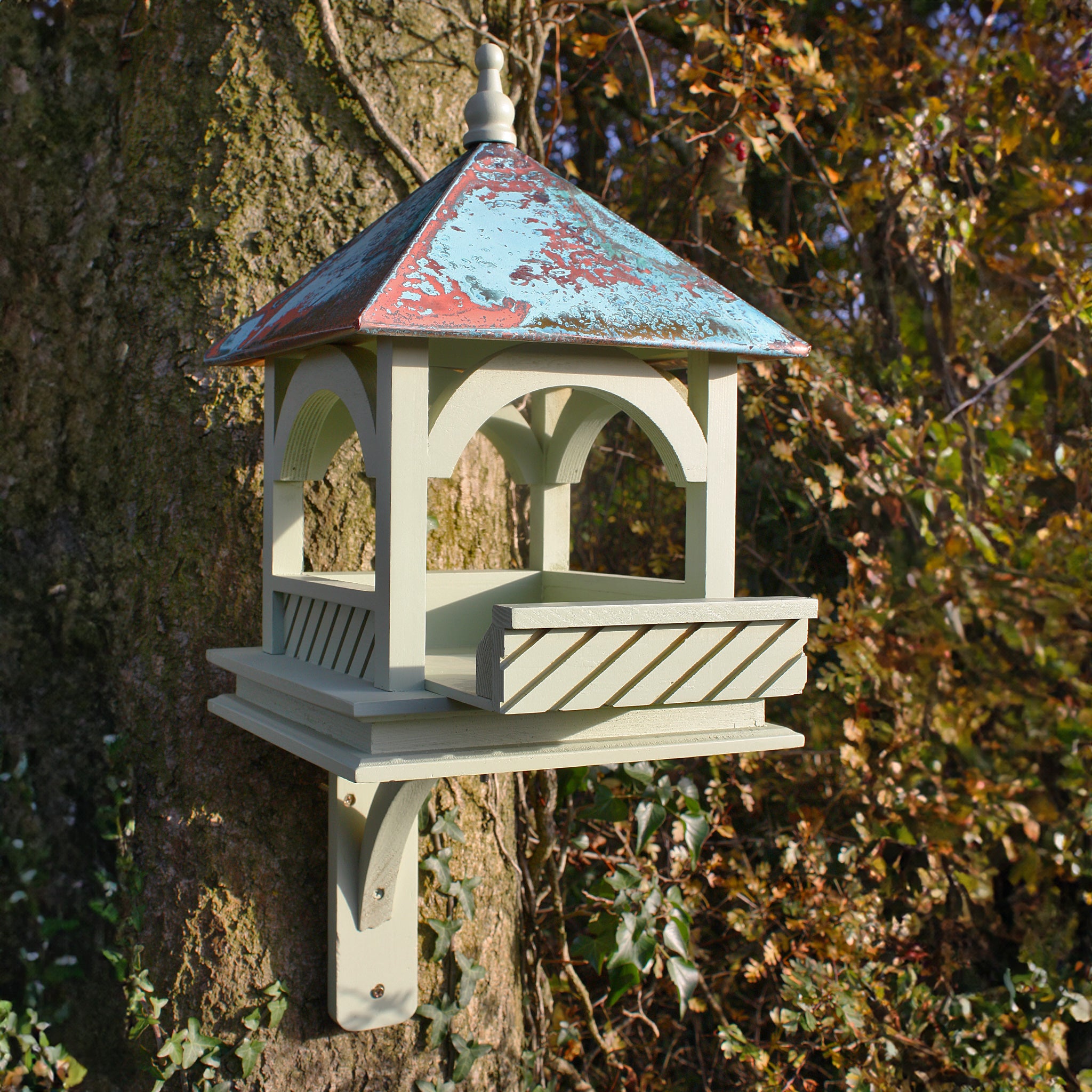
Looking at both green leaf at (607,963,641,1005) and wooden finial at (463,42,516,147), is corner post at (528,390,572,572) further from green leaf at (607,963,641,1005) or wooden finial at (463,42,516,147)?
green leaf at (607,963,641,1005)

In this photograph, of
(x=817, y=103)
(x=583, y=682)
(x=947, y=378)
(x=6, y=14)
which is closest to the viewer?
(x=583, y=682)

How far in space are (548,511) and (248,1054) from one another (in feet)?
3.87

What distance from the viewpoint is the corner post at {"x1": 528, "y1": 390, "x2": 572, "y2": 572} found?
2.22 m

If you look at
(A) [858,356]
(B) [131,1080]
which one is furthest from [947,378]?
(B) [131,1080]

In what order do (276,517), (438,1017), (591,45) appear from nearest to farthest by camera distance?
1. (276,517)
2. (438,1017)
3. (591,45)

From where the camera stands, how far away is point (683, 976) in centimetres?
240

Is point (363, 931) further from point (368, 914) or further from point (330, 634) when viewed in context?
point (330, 634)

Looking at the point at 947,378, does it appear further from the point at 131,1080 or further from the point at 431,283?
the point at 131,1080

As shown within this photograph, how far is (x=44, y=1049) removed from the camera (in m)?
2.29

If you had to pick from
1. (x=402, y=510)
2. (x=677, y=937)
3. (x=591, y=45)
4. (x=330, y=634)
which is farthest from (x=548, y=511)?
(x=591, y=45)

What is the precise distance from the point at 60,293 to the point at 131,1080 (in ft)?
5.49

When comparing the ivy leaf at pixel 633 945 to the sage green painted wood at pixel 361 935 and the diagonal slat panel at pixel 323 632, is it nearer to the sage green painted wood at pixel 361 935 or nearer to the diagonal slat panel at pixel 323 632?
the sage green painted wood at pixel 361 935

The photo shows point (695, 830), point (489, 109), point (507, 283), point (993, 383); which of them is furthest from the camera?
point (993, 383)

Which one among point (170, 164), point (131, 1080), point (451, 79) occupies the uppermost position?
point (451, 79)
